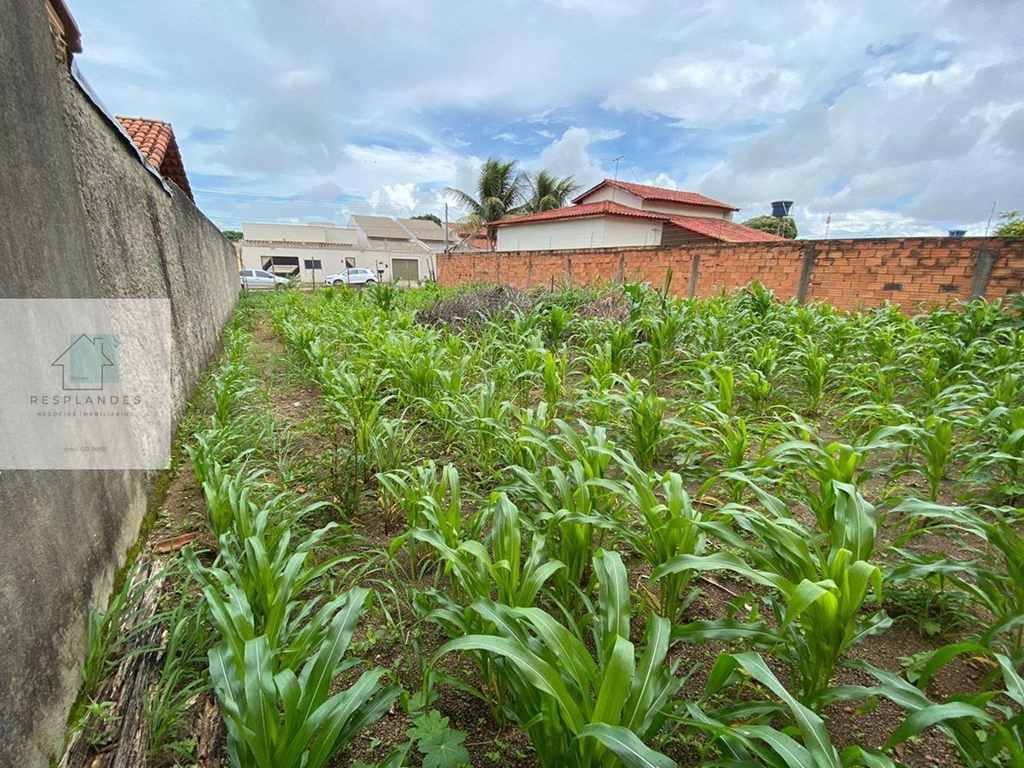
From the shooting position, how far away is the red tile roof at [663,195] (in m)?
18.1

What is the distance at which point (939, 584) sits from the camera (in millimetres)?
1496

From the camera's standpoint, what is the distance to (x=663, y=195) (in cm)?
1856

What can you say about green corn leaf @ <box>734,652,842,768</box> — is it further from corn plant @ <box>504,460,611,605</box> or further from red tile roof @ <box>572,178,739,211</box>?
red tile roof @ <box>572,178,739,211</box>

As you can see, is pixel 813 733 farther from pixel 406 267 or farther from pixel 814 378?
pixel 406 267

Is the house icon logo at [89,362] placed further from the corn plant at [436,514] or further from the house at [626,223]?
the house at [626,223]

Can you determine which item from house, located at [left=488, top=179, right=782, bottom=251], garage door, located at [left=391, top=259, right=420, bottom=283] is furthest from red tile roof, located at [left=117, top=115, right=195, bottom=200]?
garage door, located at [left=391, top=259, right=420, bottom=283]

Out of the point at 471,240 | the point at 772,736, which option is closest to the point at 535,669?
the point at 772,736

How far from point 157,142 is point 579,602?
7887 millimetres

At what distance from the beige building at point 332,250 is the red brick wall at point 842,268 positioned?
765 inches

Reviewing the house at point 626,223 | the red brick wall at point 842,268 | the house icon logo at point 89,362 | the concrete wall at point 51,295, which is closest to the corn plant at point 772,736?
the concrete wall at point 51,295

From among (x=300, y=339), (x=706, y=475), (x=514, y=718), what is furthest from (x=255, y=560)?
(x=300, y=339)

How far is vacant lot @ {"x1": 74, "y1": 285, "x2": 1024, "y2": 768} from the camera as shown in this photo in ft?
3.00

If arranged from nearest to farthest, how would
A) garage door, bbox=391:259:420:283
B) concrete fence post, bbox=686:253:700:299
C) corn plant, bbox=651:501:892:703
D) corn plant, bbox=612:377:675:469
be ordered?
corn plant, bbox=651:501:892:703
corn plant, bbox=612:377:675:469
concrete fence post, bbox=686:253:700:299
garage door, bbox=391:259:420:283

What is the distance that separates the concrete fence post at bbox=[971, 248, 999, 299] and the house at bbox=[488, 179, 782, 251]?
9534 millimetres
